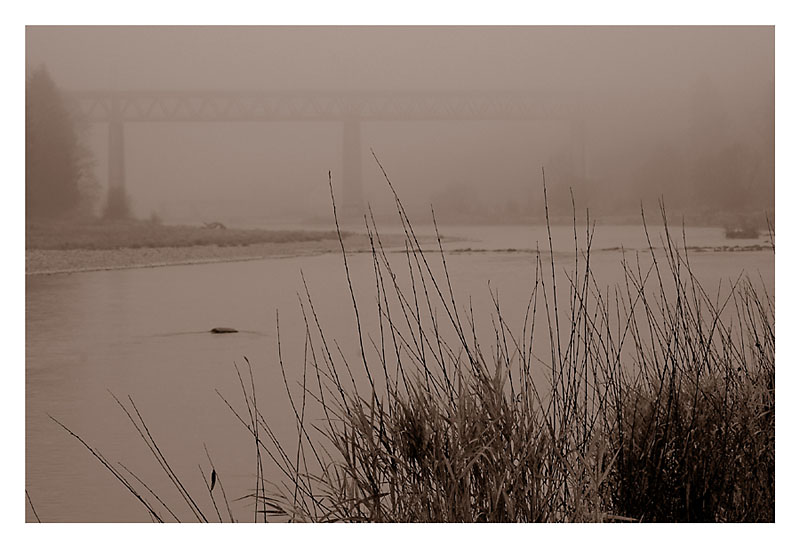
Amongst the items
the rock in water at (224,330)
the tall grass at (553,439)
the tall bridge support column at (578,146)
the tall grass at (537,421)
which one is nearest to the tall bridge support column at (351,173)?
the tall grass at (537,421)

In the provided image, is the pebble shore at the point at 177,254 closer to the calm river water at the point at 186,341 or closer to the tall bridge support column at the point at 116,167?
the calm river water at the point at 186,341

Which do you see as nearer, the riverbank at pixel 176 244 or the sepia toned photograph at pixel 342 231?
the sepia toned photograph at pixel 342 231

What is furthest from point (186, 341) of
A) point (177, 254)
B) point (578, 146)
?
point (578, 146)

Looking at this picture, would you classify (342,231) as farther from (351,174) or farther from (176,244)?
(176,244)

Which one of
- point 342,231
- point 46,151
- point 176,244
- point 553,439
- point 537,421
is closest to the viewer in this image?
point 553,439

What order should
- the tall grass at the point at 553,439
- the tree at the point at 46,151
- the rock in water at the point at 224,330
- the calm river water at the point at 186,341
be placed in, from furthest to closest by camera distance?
the rock in water at the point at 224,330 → the tree at the point at 46,151 → the calm river water at the point at 186,341 → the tall grass at the point at 553,439
